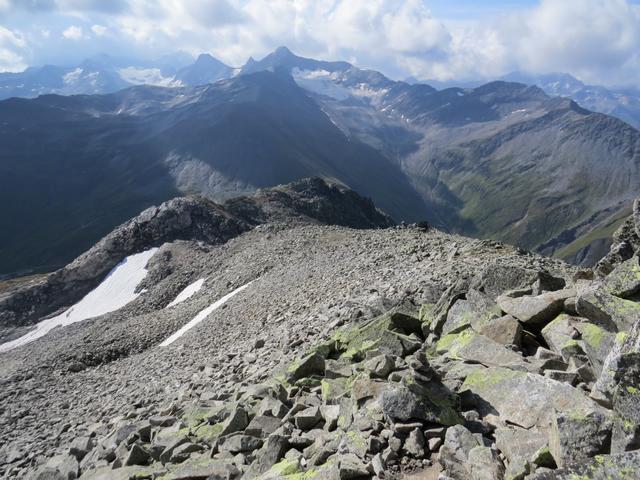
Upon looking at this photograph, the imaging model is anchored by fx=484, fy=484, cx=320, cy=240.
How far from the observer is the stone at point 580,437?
763 centimetres

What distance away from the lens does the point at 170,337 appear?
138 feet

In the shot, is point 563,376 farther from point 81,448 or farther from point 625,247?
point 81,448

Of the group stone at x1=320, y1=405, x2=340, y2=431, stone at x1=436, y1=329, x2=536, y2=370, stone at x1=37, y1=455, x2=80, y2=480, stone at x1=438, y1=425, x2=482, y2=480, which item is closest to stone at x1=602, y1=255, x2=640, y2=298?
stone at x1=436, y1=329, x2=536, y2=370

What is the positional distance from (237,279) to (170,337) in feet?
34.2

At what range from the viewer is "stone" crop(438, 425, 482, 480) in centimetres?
867

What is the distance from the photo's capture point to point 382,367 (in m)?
12.8

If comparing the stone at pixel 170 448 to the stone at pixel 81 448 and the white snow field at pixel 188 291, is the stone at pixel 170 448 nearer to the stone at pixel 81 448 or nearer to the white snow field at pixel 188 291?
the stone at pixel 81 448

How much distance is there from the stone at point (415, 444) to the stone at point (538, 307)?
6.69 meters

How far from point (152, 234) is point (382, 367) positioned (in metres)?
75.7

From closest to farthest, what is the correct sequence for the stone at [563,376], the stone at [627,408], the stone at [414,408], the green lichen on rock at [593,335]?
1. the stone at [627,408]
2. the stone at [414,408]
3. the stone at [563,376]
4. the green lichen on rock at [593,335]

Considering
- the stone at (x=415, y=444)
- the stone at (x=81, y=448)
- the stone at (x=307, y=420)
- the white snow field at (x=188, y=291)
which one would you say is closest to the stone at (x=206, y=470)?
the stone at (x=307, y=420)

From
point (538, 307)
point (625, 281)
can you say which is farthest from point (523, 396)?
point (538, 307)

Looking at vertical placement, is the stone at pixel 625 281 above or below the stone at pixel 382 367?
above

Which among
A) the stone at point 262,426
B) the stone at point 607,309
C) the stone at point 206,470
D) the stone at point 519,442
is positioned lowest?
the stone at point 206,470
